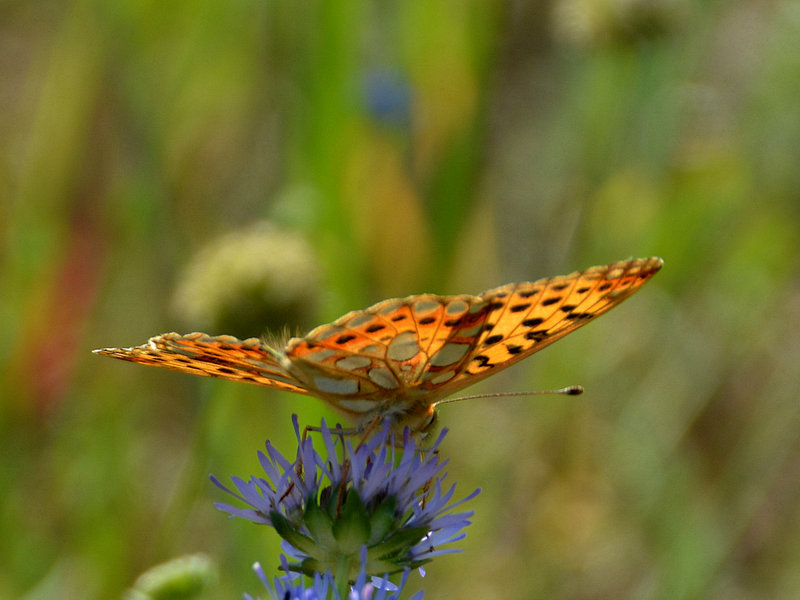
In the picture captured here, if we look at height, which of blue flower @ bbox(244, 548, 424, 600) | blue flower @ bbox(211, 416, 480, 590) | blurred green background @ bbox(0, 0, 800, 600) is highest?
blurred green background @ bbox(0, 0, 800, 600)

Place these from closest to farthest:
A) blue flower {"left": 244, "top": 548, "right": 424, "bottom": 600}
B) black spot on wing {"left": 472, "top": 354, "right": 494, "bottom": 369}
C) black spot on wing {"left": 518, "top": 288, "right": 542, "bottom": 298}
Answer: blue flower {"left": 244, "top": 548, "right": 424, "bottom": 600} < black spot on wing {"left": 518, "top": 288, "right": 542, "bottom": 298} < black spot on wing {"left": 472, "top": 354, "right": 494, "bottom": 369}

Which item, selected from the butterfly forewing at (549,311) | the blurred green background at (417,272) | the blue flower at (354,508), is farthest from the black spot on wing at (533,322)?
the blurred green background at (417,272)

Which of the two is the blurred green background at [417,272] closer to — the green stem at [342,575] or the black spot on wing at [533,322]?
the black spot on wing at [533,322]

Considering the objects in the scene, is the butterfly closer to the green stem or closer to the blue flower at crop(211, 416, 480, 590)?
the blue flower at crop(211, 416, 480, 590)

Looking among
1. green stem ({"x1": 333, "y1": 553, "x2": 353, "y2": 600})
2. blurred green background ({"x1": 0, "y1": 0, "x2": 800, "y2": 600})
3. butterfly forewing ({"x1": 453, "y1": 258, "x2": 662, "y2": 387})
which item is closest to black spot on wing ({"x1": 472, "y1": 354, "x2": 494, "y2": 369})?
butterfly forewing ({"x1": 453, "y1": 258, "x2": 662, "y2": 387})

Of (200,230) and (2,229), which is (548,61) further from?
(2,229)
